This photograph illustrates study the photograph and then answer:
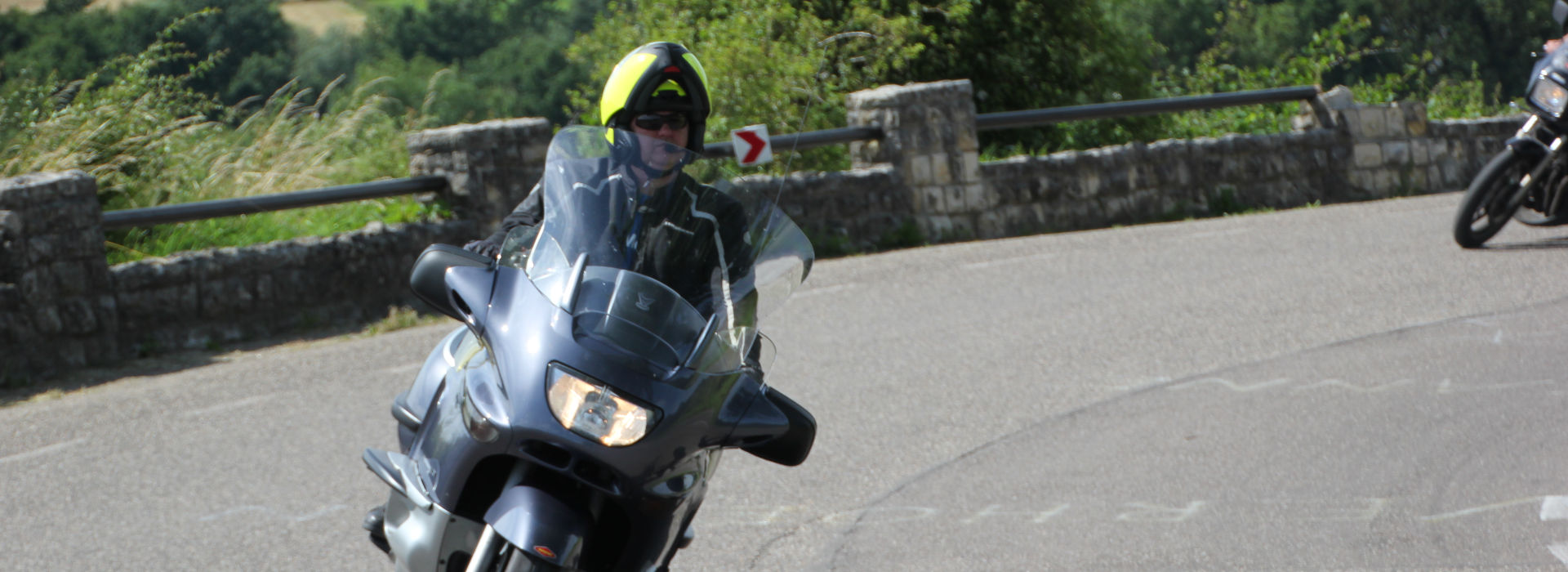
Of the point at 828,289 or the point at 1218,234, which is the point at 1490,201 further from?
the point at 828,289

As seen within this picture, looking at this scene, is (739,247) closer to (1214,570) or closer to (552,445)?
(552,445)

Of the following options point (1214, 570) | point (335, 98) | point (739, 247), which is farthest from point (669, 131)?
point (335, 98)

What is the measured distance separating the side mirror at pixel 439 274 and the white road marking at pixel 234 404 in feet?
14.3

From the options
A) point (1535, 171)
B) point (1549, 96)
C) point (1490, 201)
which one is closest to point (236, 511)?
point (1490, 201)

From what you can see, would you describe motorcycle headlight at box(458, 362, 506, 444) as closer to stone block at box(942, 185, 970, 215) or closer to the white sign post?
the white sign post

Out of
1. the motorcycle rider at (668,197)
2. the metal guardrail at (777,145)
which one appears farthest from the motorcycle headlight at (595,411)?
the metal guardrail at (777,145)

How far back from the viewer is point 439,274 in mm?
2793

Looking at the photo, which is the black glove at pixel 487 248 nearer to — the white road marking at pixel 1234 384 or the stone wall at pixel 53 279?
the white road marking at pixel 1234 384

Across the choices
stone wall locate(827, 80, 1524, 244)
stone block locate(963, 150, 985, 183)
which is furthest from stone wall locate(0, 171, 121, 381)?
stone block locate(963, 150, 985, 183)

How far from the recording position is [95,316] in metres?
8.06

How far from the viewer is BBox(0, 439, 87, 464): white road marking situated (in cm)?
600

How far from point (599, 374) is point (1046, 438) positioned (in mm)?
3364

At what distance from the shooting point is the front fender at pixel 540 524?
253cm

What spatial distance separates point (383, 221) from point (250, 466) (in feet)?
14.5
